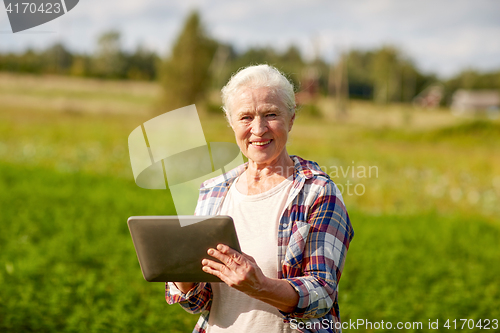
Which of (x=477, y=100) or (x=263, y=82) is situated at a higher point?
(x=263, y=82)

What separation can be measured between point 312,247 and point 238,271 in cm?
30

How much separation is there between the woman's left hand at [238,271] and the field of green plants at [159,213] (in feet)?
4.12

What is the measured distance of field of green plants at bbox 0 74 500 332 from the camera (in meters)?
4.01

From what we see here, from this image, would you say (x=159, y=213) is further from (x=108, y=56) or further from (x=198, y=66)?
(x=108, y=56)

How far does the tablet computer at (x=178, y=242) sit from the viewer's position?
142 cm

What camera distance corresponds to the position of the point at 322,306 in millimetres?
1487

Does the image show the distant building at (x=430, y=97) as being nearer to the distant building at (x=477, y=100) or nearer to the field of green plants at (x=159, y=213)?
the distant building at (x=477, y=100)

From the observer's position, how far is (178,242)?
149cm

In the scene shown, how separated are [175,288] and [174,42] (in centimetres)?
1797

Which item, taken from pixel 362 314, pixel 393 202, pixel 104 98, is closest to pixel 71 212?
pixel 362 314

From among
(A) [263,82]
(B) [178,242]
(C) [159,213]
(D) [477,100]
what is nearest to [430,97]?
(D) [477,100]

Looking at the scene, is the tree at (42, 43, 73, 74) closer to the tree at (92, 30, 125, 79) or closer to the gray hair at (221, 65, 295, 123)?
the tree at (92, 30, 125, 79)


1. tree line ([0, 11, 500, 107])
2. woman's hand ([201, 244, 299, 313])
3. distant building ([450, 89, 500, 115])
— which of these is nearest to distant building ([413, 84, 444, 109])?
tree line ([0, 11, 500, 107])

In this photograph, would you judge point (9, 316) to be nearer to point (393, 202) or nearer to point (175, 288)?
point (175, 288)
